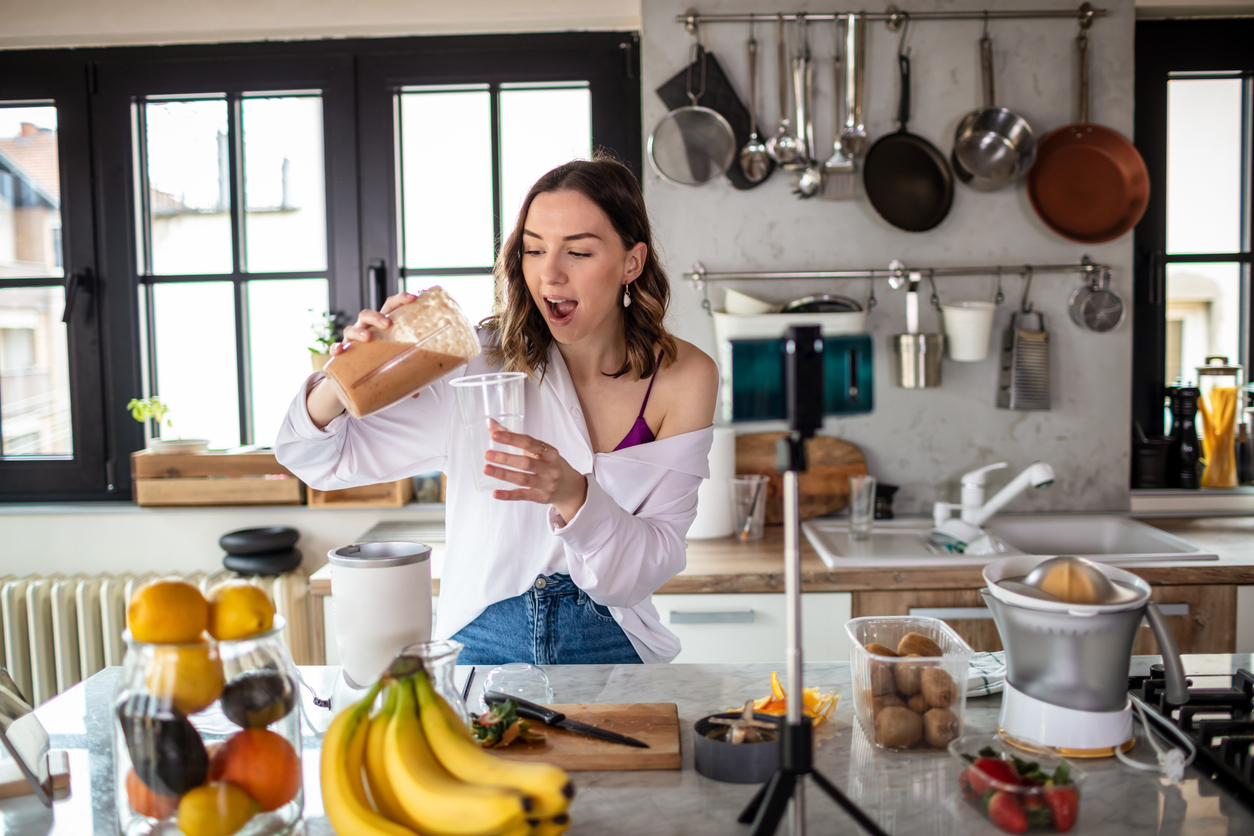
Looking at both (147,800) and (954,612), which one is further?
(954,612)

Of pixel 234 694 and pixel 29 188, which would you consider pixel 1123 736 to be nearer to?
pixel 234 694

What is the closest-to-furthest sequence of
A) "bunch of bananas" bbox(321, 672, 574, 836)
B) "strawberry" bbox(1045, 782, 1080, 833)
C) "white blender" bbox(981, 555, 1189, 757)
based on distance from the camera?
"bunch of bananas" bbox(321, 672, 574, 836), "strawberry" bbox(1045, 782, 1080, 833), "white blender" bbox(981, 555, 1189, 757)

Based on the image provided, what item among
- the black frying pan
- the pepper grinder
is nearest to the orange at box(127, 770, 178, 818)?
the black frying pan

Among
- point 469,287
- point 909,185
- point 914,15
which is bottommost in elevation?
point 469,287

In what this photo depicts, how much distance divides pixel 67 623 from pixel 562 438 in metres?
1.94

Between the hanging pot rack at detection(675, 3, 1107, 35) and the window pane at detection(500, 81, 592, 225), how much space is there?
420mm

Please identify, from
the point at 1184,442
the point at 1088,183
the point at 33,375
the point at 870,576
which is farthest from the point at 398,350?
the point at 1184,442

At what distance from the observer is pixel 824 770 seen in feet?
3.29

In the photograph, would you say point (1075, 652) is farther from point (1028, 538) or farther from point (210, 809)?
Answer: point (1028, 538)

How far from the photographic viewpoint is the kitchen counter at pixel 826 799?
88 cm

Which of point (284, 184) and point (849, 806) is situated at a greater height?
point (284, 184)

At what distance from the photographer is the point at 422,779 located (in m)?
0.77

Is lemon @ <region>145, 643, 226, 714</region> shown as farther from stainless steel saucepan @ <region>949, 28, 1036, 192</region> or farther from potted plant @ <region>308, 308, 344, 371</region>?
stainless steel saucepan @ <region>949, 28, 1036, 192</region>

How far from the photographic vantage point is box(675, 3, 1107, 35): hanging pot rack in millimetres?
2562
